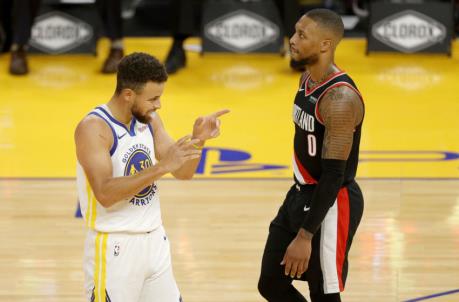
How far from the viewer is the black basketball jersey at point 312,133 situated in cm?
462

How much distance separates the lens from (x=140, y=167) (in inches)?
172

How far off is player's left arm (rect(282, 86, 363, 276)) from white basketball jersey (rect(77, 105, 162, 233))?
2.22 ft

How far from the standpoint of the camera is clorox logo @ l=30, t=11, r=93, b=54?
12.1 metres

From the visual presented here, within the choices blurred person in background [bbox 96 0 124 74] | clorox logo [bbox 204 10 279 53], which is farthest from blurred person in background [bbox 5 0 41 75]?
clorox logo [bbox 204 10 279 53]

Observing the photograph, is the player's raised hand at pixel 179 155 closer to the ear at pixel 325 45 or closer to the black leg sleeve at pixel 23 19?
the ear at pixel 325 45

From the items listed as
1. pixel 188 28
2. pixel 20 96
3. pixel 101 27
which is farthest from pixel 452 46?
pixel 20 96

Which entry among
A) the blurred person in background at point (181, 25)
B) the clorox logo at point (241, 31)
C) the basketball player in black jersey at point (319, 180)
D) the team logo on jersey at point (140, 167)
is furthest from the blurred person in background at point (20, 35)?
the team logo on jersey at point (140, 167)

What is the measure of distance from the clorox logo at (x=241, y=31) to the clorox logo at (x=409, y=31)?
4.13ft

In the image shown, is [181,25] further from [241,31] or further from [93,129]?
[93,129]

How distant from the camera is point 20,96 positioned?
10.7m

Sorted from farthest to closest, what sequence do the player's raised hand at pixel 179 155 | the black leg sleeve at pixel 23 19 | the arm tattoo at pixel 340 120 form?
1. the black leg sleeve at pixel 23 19
2. the arm tattoo at pixel 340 120
3. the player's raised hand at pixel 179 155

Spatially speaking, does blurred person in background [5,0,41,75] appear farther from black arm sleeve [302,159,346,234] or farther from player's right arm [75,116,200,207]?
black arm sleeve [302,159,346,234]

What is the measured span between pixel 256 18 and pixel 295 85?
144 centimetres

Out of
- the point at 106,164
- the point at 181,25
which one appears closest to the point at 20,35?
the point at 181,25
